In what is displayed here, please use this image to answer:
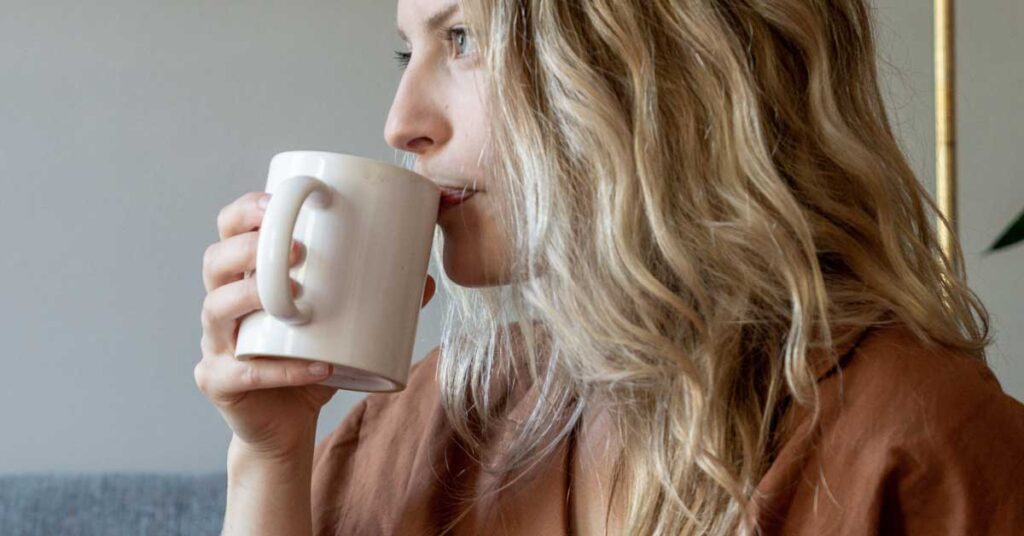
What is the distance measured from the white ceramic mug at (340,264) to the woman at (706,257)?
1.7 inches

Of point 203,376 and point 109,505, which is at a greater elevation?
point 203,376

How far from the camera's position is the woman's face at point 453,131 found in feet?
2.74

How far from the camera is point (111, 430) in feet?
5.00

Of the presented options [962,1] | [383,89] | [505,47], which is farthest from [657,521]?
[962,1]

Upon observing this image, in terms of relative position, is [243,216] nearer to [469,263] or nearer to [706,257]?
[469,263]

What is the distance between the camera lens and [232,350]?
32.8 inches

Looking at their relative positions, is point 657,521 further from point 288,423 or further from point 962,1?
point 962,1

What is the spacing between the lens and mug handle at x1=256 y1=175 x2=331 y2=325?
71cm

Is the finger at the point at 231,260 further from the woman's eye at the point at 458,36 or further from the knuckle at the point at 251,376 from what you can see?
the woman's eye at the point at 458,36

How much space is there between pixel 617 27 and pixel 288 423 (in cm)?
40

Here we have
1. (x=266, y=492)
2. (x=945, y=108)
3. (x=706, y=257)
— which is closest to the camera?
(x=706, y=257)

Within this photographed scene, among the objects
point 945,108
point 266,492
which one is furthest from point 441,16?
point 945,108

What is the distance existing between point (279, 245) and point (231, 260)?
106 millimetres

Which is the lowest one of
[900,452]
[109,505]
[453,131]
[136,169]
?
[109,505]
